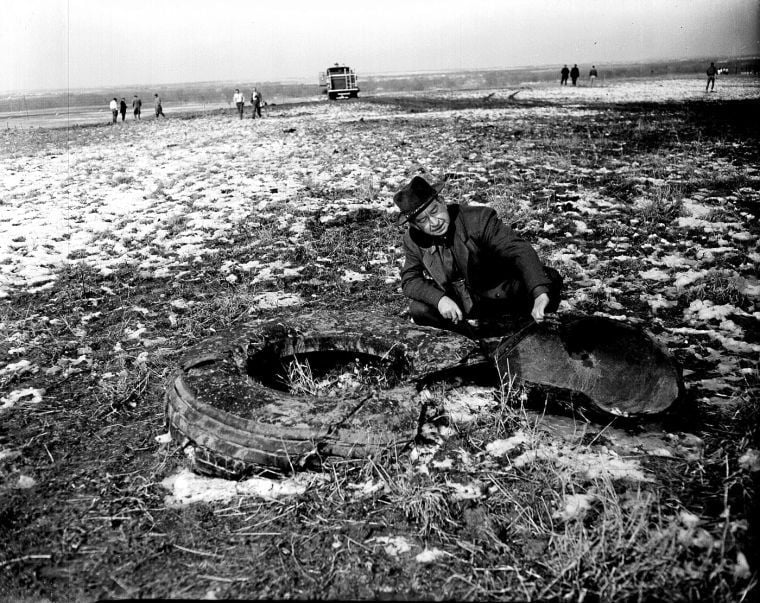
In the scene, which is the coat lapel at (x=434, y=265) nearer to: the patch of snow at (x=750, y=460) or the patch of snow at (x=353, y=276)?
the patch of snow at (x=353, y=276)

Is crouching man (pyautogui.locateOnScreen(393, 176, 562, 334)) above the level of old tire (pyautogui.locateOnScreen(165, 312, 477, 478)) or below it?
above

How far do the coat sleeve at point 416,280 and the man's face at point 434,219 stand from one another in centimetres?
25

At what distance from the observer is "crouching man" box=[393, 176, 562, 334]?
3.41 metres

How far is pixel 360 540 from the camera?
2168 mm

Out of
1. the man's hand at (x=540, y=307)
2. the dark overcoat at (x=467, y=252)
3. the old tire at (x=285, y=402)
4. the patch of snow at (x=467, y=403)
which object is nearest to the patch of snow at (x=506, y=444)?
the patch of snow at (x=467, y=403)

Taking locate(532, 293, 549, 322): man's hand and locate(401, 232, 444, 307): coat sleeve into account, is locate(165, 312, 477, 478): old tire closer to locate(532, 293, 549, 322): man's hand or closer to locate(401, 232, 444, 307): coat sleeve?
locate(401, 232, 444, 307): coat sleeve

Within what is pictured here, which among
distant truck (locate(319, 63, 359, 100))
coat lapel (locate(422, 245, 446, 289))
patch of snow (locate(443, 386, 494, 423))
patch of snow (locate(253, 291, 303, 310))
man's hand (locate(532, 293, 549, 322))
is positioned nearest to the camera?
patch of snow (locate(443, 386, 494, 423))

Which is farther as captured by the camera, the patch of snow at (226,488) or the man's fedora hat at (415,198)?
the man's fedora hat at (415,198)

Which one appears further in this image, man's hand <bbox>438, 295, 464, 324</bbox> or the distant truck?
the distant truck

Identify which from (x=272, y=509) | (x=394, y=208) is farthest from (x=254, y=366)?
(x=394, y=208)

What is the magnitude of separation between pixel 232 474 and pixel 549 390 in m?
1.74

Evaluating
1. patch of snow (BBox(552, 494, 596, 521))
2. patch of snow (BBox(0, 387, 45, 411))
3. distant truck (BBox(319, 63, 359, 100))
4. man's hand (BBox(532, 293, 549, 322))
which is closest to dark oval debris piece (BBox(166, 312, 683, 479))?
man's hand (BBox(532, 293, 549, 322))

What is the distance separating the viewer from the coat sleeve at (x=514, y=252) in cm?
340

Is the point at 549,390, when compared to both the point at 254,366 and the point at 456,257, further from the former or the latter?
the point at 254,366
